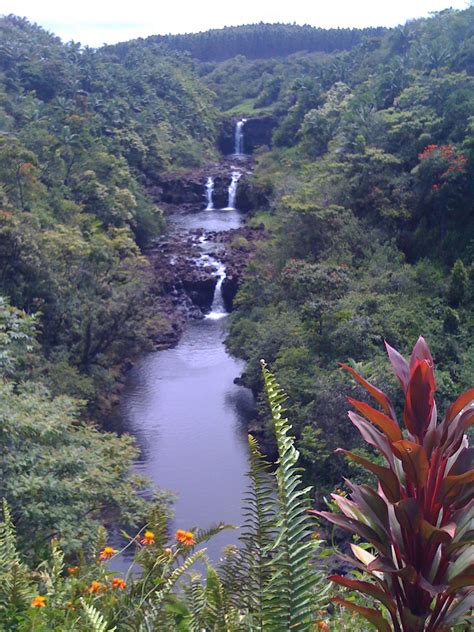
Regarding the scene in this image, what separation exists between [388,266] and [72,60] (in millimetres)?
33290

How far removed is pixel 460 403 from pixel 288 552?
0.52 m

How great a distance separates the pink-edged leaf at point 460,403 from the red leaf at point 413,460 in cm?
12

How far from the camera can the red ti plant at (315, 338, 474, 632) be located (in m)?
1.40

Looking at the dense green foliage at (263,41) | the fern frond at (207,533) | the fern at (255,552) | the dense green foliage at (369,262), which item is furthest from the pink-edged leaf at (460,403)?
the dense green foliage at (263,41)

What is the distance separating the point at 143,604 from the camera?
Result: 78.3 inches

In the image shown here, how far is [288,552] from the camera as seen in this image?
1574 mm

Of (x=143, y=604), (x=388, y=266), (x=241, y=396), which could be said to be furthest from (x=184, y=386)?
(x=143, y=604)

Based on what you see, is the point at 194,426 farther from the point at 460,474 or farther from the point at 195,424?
the point at 460,474

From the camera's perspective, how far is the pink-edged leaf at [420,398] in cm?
141

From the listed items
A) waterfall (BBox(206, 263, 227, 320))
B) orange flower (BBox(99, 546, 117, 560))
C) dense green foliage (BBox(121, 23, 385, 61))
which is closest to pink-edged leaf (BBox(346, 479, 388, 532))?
orange flower (BBox(99, 546, 117, 560))

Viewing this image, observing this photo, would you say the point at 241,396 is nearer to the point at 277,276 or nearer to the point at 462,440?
the point at 277,276

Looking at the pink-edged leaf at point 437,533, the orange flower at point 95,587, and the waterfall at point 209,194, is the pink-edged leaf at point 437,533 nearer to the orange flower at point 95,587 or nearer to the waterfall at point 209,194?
the orange flower at point 95,587

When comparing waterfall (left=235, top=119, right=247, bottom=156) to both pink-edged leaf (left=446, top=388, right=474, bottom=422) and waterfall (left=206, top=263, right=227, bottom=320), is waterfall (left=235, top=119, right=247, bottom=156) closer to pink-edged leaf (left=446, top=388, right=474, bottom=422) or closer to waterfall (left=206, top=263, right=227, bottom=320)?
waterfall (left=206, top=263, right=227, bottom=320)

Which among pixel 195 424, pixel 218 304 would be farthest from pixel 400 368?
pixel 218 304
